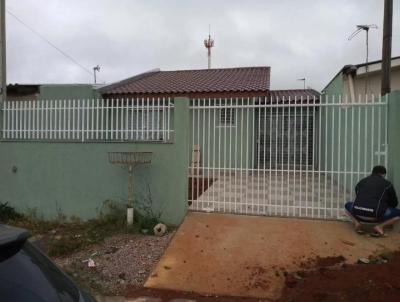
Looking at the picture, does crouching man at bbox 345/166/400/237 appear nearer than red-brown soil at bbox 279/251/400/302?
No

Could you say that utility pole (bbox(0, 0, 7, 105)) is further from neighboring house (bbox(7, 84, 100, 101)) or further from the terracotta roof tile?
the terracotta roof tile

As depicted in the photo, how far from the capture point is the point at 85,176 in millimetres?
7473

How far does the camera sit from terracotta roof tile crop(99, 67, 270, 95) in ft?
45.1

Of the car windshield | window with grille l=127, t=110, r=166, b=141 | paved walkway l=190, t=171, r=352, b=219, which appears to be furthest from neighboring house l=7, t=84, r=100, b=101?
the car windshield

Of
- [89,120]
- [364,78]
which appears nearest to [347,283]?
[89,120]

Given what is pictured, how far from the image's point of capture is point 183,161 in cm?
692

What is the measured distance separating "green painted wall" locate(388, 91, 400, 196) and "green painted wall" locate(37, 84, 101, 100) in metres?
10.3

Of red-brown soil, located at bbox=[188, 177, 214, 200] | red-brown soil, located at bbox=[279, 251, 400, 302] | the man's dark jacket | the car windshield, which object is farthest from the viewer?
red-brown soil, located at bbox=[188, 177, 214, 200]

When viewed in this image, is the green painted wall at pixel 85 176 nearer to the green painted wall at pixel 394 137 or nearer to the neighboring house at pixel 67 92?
the green painted wall at pixel 394 137

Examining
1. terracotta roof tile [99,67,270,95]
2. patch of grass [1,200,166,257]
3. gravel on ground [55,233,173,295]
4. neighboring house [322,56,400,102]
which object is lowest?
gravel on ground [55,233,173,295]

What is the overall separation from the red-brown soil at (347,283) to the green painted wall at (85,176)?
276 centimetres

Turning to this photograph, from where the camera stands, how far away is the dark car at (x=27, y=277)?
1691 millimetres

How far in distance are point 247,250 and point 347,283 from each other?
5.51 feet

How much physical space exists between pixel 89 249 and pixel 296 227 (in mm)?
3276
